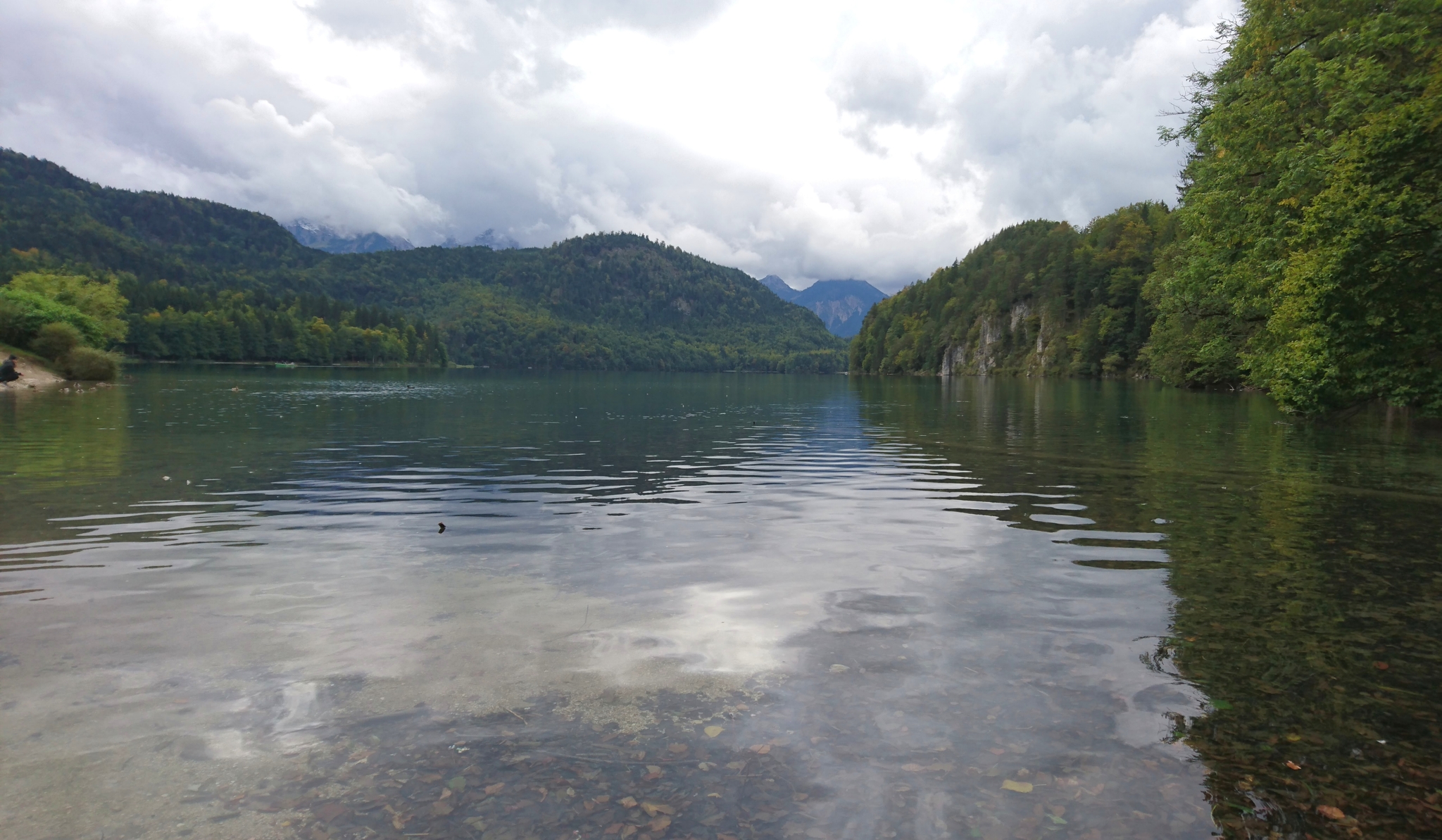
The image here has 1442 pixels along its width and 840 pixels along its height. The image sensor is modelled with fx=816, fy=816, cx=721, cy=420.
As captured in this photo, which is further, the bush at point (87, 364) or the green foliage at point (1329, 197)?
the bush at point (87, 364)

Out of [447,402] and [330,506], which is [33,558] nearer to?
[330,506]

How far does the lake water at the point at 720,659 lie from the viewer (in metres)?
6.70

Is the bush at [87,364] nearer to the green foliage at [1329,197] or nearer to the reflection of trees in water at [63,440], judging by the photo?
the reflection of trees in water at [63,440]

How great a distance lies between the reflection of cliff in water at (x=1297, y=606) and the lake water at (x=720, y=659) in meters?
0.05

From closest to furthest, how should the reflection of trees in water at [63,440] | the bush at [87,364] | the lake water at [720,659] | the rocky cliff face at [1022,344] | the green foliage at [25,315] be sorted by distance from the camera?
the lake water at [720,659] < the reflection of trees in water at [63,440] < the green foliage at [25,315] < the bush at [87,364] < the rocky cliff face at [1022,344]

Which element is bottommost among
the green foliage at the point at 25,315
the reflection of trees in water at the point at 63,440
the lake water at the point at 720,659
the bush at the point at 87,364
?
the lake water at the point at 720,659

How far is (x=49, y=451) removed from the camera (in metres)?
29.7

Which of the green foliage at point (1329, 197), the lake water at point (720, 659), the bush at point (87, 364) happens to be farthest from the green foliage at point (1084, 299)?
the bush at point (87, 364)

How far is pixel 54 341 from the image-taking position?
81812 mm

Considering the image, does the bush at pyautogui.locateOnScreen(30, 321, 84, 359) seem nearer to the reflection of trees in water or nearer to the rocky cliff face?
the reflection of trees in water

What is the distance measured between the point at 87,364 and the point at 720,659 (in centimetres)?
9752

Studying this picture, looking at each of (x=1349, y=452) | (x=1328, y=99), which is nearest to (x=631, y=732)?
(x=1349, y=452)

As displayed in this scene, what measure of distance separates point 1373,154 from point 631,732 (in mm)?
32569

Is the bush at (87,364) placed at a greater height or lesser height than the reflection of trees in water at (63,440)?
greater
